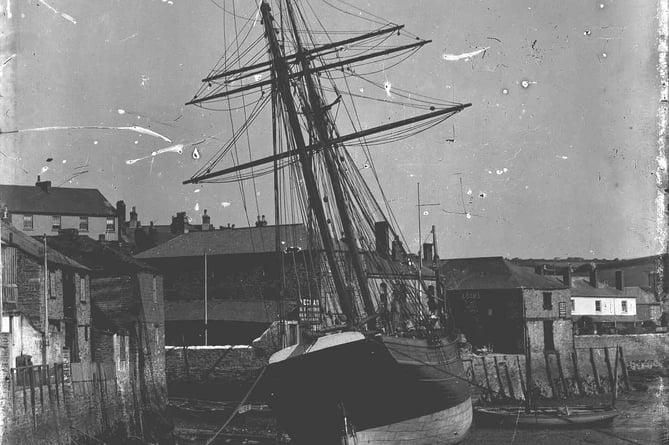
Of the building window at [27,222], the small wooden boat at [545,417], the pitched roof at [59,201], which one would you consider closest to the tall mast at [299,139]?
the small wooden boat at [545,417]

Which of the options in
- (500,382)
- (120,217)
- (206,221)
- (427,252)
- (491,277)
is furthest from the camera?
(206,221)

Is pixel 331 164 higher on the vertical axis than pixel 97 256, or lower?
higher

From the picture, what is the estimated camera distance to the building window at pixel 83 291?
33.3 meters

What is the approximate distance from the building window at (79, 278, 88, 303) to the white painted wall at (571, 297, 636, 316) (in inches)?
1768

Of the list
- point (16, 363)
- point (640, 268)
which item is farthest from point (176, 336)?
point (640, 268)

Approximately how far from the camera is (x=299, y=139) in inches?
1021

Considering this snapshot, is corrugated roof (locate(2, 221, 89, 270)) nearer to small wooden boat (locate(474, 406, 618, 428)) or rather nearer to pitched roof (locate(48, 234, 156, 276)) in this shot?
pitched roof (locate(48, 234, 156, 276))

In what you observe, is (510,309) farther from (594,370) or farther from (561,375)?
(594,370)

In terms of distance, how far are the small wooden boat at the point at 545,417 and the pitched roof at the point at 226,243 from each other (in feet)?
64.4

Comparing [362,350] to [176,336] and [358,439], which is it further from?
[176,336]

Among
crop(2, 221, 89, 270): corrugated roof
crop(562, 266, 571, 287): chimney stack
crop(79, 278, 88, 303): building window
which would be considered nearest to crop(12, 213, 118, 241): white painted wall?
crop(79, 278, 88, 303): building window

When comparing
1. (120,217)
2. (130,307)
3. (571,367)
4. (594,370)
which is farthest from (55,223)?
(594,370)

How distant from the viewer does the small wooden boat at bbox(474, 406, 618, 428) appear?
34.7 m

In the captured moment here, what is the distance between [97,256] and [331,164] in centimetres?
1898
